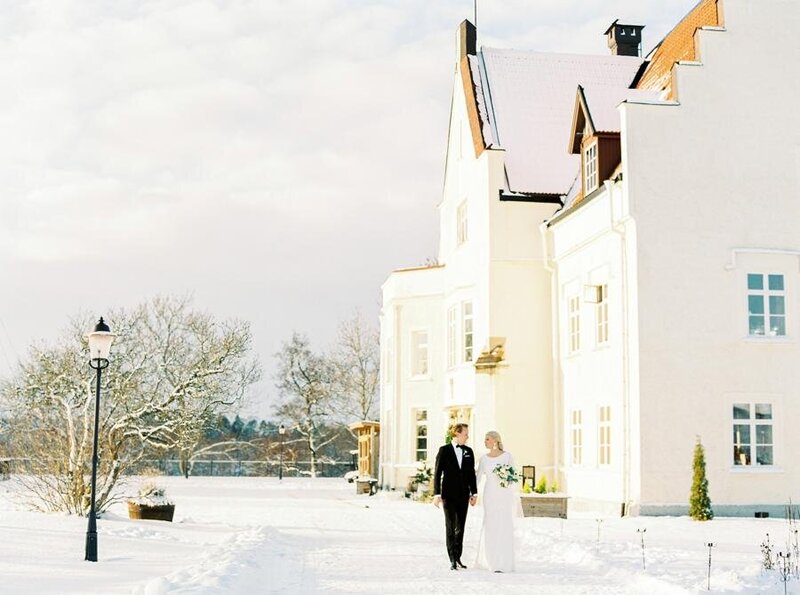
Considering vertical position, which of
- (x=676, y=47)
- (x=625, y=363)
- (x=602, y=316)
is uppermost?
(x=676, y=47)

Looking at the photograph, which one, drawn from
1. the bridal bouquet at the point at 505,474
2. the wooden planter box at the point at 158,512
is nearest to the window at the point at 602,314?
the wooden planter box at the point at 158,512

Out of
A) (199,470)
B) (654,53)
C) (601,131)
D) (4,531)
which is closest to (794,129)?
(601,131)

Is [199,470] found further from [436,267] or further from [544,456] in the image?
[544,456]

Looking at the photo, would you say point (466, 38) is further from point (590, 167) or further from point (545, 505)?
point (545, 505)

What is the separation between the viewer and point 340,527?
2119 cm

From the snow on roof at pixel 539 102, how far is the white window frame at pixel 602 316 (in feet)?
17.7

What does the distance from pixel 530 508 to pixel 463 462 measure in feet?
37.2

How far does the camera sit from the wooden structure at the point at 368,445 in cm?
4619

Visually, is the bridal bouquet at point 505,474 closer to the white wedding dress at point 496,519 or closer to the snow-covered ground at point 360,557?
the white wedding dress at point 496,519

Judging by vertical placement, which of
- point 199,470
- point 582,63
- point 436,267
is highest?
point 582,63

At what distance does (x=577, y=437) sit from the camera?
87.8ft

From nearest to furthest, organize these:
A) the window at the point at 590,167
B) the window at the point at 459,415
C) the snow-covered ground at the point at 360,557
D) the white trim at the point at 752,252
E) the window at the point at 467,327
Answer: the snow-covered ground at the point at 360,557 → the white trim at the point at 752,252 → the window at the point at 590,167 → the window at the point at 459,415 → the window at the point at 467,327

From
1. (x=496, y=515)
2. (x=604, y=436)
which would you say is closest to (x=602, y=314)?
(x=604, y=436)

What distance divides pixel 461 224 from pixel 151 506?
46.5ft
